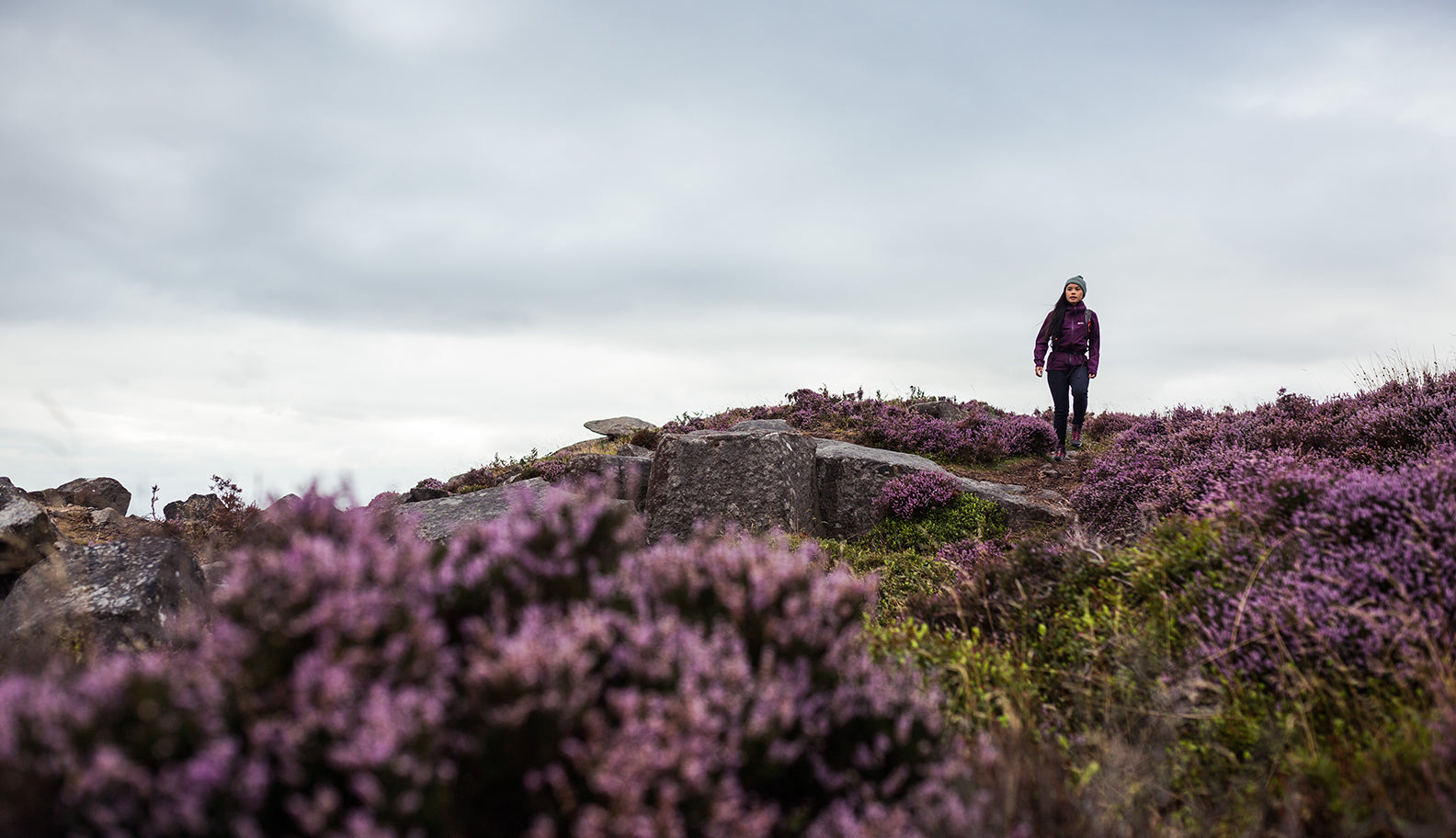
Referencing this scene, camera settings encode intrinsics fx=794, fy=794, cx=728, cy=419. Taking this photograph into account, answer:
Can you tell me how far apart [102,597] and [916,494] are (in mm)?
8352

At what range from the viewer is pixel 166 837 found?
1.77m

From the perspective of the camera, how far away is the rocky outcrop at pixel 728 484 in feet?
32.0

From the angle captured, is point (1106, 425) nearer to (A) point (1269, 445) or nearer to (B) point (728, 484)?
(A) point (1269, 445)

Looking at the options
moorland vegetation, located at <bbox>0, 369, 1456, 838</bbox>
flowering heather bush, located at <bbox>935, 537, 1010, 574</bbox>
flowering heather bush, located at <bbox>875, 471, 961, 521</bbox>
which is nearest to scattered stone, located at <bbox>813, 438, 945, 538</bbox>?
flowering heather bush, located at <bbox>875, 471, 961, 521</bbox>

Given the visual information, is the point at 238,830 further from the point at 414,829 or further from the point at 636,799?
the point at 636,799

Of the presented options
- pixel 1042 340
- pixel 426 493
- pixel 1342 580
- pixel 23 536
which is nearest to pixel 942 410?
pixel 1042 340

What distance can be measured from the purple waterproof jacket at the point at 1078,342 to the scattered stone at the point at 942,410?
2.87 meters

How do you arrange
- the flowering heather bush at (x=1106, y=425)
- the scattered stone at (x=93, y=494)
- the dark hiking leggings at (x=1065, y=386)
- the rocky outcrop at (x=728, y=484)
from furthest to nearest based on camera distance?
the flowering heather bush at (x=1106, y=425)
the dark hiking leggings at (x=1065, y=386)
the scattered stone at (x=93, y=494)
the rocky outcrop at (x=728, y=484)

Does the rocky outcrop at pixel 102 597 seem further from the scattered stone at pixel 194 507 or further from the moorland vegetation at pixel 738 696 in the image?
the scattered stone at pixel 194 507

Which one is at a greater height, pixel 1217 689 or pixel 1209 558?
→ pixel 1209 558

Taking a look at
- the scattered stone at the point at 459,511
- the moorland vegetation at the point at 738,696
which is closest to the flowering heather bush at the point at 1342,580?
the moorland vegetation at the point at 738,696

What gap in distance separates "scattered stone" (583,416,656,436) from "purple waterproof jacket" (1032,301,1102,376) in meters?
10.4

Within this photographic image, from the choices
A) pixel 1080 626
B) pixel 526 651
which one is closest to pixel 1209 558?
pixel 1080 626

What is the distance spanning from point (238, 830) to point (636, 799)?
0.87m
